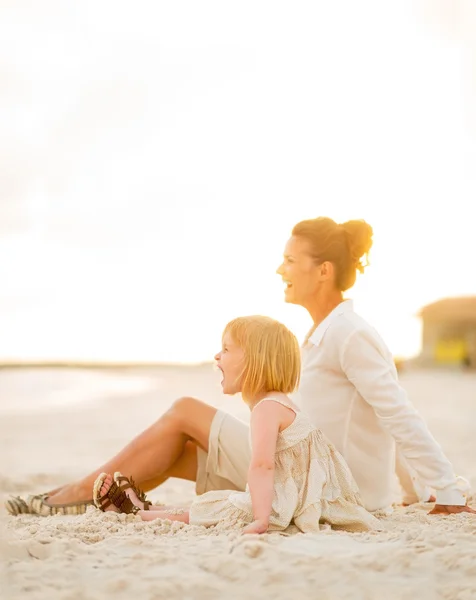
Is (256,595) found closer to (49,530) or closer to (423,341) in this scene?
(49,530)

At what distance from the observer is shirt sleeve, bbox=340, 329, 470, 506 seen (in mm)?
3174

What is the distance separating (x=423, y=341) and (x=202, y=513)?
25.4 metres

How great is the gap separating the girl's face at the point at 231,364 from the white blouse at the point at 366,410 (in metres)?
0.46

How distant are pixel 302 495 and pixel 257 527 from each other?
0.28 m

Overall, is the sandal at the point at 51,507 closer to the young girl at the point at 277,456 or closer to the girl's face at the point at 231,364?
the young girl at the point at 277,456

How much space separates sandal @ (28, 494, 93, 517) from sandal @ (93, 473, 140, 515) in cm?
14

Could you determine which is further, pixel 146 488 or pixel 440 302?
pixel 440 302

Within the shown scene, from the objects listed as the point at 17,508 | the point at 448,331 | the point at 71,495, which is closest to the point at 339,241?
the point at 71,495

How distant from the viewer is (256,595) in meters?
2.05

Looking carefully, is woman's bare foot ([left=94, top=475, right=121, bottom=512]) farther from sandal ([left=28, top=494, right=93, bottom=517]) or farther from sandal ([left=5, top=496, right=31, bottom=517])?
sandal ([left=5, top=496, right=31, bottom=517])

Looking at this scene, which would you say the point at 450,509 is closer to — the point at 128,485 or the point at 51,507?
the point at 128,485

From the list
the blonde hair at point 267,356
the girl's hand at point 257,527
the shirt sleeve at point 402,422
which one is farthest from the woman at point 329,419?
the girl's hand at point 257,527

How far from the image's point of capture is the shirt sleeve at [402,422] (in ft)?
10.4

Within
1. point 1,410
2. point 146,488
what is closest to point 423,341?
point 1,410
